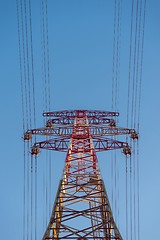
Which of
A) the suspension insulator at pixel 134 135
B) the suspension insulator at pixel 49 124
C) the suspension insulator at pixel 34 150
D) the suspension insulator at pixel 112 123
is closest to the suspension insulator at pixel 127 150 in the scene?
the suspension insulator at pixel 134 135

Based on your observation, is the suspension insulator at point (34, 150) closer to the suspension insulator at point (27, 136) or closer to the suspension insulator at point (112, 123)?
the suspension insulator at point (27, 136)

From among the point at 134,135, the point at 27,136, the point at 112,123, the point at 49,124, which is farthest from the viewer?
the point at 112,123

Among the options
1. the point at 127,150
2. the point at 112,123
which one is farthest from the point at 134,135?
the point at 112,123

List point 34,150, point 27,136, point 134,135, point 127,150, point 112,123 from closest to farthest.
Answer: point 34,150, point 127,150, point 27,136, point 134,135, point 112,123

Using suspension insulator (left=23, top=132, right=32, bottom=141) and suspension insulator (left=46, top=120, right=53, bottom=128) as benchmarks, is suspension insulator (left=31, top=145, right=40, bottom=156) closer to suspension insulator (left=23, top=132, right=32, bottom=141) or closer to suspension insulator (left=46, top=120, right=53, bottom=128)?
suspension insulator (left=23, top=132, right=32, bottom=141)

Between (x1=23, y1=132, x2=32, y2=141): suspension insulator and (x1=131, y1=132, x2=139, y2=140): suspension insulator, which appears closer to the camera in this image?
(x1=23, y1=132, x2=32, y2=141): suspension insulator

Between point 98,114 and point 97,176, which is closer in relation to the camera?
point 97,176

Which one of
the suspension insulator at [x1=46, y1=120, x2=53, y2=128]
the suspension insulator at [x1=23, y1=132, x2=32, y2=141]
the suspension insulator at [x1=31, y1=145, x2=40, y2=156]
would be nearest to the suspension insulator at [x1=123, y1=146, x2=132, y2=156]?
the suspension insulator at [x1=31, y1=145, x2=40, y2=156]

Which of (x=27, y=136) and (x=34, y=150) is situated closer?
(x=34, y=150)

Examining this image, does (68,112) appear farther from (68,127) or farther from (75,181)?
(75,181)

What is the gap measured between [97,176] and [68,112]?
14.6 meters

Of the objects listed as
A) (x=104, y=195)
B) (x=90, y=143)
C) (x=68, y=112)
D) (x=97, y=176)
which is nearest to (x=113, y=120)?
(x=68, y=112)

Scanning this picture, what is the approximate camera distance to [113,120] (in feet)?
103

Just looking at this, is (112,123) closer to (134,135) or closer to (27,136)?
(134,135)
